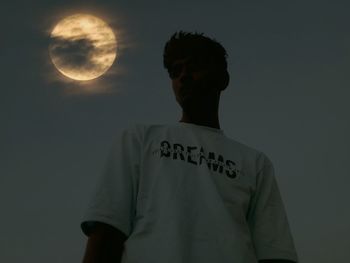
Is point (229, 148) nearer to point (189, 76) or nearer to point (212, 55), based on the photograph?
point (189, 76)

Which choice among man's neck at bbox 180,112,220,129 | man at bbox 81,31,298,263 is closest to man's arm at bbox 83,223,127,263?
man at bbox 81,31,298,263

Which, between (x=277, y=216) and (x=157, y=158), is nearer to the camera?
(x=157, y=158)

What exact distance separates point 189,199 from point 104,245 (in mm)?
525

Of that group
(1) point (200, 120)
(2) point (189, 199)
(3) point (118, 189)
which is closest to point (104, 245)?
(3) point (118, 189)

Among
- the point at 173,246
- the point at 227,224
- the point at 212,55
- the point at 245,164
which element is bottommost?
the point at 173,246

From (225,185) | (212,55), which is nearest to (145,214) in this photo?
(225,185)

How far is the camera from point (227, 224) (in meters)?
2.57

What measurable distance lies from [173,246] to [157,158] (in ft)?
1.87

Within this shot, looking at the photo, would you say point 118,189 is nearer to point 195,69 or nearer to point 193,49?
point 195,69

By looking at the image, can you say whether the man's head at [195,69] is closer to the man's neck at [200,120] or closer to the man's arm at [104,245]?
the man's neck at [200,120]

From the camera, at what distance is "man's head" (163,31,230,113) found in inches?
131

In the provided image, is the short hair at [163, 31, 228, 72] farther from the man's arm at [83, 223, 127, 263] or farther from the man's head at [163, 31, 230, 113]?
the man's arm at [83, 223, 127, 263]

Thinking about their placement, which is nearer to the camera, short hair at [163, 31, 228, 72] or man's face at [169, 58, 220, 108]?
man's face at [169, 58, 220, 108]

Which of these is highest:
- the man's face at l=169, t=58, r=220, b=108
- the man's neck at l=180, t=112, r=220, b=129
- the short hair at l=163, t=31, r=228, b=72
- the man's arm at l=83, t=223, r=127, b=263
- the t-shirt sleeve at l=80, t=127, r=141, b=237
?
the short hair at l=163, t=31, r=228, b=72
